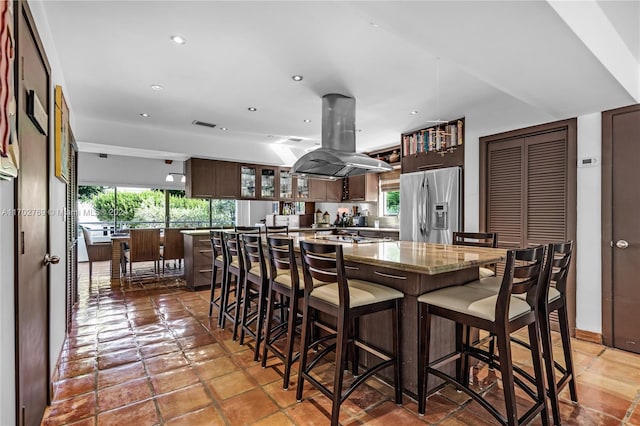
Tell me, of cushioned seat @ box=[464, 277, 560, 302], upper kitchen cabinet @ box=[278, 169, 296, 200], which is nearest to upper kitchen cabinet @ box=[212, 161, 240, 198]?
upper kitchen cabinet @ box=[278, 169, 296, 200]

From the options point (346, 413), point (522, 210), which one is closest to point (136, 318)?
point (346, 413)

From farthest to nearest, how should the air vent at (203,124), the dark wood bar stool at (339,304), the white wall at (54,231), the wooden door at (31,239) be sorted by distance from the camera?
the air vent at (203,124) → the white wall at (54,231) → the dark wood bar stool at (339,304) → the wooden door at (31,239)

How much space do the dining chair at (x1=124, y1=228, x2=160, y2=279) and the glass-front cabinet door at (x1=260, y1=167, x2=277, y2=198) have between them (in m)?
1.88

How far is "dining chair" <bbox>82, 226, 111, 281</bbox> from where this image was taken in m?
5.43

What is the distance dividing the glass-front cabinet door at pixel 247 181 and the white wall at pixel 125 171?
3180 millimetres

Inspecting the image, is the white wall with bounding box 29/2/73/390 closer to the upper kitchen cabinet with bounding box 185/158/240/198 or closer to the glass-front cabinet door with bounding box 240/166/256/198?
the upper kitchen cabinet with bounding box 185/158/240/198

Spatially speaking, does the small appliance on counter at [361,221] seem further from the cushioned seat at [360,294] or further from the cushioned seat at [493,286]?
the cushioned seat at [360,294]

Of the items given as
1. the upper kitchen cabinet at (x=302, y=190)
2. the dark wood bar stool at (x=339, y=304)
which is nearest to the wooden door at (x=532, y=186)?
the dark wood bar stool at (x=339, y=304)

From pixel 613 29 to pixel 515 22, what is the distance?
116 cm

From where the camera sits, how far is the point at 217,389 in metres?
2.05

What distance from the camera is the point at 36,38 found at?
1640 millimetres

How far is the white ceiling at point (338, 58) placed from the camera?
1704mm

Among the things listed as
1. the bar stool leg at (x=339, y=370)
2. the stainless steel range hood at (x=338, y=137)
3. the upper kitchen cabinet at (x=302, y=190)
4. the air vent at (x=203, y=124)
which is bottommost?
the bar stool leg at (x=339, y=370)

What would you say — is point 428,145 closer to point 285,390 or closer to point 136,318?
point 285,390
